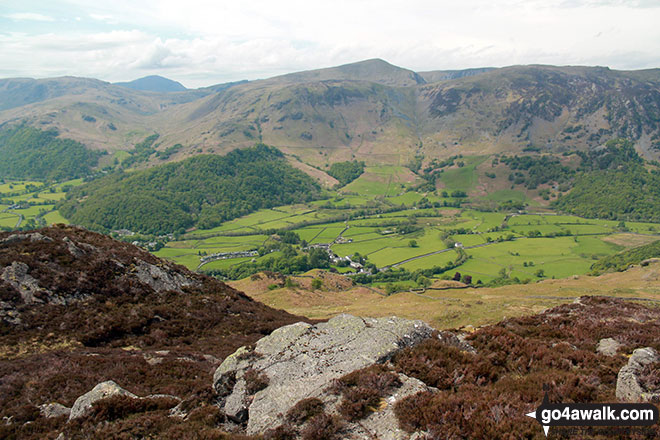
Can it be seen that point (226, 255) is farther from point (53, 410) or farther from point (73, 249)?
point (53, 410)

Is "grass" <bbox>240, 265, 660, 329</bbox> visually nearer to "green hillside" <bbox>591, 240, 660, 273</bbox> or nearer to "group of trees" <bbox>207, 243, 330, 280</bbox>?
"green hillside" <bbox>591, 240, 660, 273</bbox>

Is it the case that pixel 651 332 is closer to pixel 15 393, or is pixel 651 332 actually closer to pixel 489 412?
pixel 489 412

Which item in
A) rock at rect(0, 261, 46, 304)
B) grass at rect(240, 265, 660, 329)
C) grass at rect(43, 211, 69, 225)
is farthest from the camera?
grass at rect(43, 211, 69, 225)

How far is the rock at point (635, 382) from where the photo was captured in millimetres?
10742

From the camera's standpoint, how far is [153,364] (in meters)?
21.5

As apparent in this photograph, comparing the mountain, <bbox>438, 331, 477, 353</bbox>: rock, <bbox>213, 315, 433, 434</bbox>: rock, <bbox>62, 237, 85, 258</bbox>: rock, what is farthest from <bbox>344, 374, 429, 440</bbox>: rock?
<bbox>62, 237, 85, 258</bbox>: rock

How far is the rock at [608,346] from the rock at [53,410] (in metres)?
24.3

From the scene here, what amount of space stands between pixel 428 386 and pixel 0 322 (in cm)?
2982

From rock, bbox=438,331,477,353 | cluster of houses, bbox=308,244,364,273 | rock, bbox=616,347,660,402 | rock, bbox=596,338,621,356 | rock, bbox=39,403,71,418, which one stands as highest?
rock, bbox=616,347,660,402

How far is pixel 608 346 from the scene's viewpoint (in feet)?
56.2

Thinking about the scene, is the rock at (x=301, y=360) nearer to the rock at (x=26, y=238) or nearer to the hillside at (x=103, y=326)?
the hillside at (x=103, y=326)

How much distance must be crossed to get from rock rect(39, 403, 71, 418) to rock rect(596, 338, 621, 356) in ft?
79.7

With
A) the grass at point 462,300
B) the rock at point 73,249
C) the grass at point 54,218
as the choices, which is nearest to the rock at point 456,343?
the grass at point 462,300

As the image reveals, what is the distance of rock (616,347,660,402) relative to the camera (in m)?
10.7
